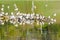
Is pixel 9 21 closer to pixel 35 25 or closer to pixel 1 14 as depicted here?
pixel 1 14

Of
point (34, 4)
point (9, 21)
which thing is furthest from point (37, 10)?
point (9, 21)

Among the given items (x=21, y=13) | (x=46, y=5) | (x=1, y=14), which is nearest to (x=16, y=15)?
(x=21, y=13)

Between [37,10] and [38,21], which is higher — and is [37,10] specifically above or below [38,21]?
above

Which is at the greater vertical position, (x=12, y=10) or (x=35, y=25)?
(x=12, y=10)

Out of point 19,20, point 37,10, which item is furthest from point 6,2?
point 37,10

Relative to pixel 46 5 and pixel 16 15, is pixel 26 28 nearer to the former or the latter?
pixel 16 15

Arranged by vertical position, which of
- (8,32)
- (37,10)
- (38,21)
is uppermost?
(37,10)

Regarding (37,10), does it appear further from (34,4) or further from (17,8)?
(17,8)
